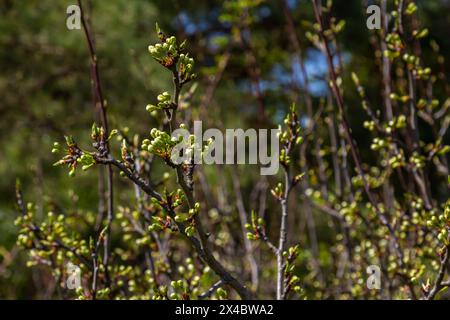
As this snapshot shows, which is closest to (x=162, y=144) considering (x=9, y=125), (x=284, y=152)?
(x=284, y=152)

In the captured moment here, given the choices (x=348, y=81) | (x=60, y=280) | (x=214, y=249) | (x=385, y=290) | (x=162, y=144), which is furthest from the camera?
(x=348, y=81)

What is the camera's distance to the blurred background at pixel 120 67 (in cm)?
657

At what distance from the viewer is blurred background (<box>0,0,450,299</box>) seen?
6566 millimetres

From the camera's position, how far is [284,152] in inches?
70.9

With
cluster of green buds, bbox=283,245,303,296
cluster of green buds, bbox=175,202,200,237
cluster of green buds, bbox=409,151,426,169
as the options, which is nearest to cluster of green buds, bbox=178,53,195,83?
cluster of green buds, bbox=175,202,200,237

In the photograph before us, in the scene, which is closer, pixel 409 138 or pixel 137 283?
pixel 137 283

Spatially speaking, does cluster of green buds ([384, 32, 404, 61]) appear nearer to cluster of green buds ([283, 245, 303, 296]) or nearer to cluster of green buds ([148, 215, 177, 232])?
cluster of green buds ([283, 245, 303, 296])

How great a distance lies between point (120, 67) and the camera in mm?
7203

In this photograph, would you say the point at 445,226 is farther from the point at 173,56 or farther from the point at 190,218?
the point at 173,56

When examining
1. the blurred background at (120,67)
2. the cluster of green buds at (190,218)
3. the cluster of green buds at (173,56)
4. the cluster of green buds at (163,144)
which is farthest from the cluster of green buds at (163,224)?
the blurred background at (120,67)

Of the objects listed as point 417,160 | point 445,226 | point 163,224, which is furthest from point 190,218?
point 417,160

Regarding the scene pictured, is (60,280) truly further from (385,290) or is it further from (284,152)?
(385,290)
